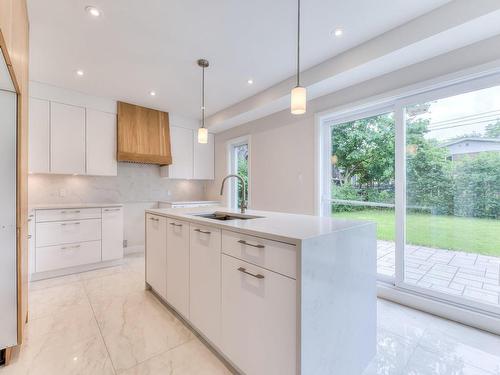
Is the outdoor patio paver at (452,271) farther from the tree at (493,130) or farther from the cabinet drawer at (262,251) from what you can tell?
the cabinet drawer at (262,251)

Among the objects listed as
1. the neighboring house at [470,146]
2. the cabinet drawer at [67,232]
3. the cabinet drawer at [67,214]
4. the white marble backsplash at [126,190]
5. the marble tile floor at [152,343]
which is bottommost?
the marble tile floor at [152,343]

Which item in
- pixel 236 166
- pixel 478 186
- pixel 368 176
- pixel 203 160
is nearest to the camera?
pixel 478 186

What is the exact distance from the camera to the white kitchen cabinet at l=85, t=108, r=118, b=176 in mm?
3711

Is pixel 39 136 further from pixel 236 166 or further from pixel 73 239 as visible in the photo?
pixel 236 166

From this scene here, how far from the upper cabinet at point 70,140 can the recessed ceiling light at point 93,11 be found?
2.04 meters

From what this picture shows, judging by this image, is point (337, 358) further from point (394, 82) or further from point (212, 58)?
point (212, 58)

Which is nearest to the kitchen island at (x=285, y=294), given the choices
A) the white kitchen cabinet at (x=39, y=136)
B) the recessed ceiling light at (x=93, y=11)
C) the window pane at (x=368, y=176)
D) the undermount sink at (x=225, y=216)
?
the undermount sink at (x=225, y=216)

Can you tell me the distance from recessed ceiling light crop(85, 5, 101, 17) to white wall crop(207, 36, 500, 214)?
8.22 feet

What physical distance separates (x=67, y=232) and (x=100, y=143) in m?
1.41

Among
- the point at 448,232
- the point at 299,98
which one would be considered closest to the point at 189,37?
the point at 299,98

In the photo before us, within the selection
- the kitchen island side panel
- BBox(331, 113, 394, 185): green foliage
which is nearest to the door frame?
BBox(331, 113, 394, 185): green foliage

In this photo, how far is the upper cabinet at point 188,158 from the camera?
4.66 meters

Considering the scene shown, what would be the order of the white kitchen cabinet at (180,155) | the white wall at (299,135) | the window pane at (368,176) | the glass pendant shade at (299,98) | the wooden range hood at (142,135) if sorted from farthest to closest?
1. the white kitchen cabinet at (180,155)
2. the wooden range hood at (142,135)
3. the window pane at (368,176)
4. the white wall at (299,135)
5. the glass pendant shade at (299,98)

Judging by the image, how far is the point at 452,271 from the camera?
7.57 ft
